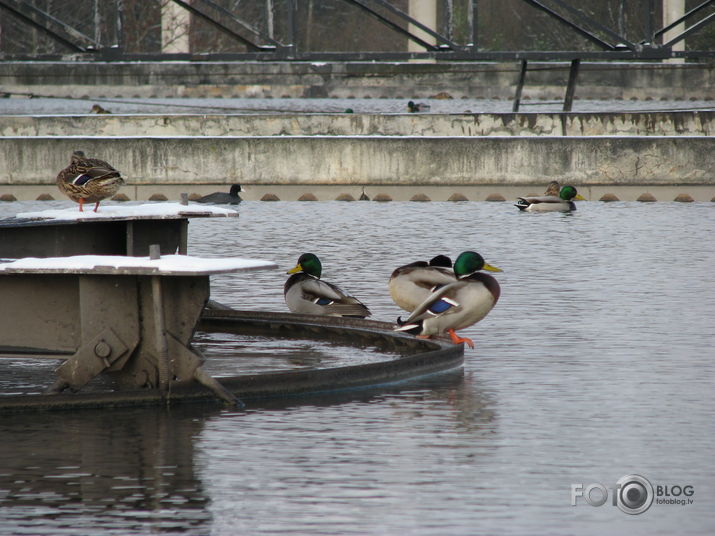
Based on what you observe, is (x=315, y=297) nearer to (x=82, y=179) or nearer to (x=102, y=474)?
(x=82, y=179)

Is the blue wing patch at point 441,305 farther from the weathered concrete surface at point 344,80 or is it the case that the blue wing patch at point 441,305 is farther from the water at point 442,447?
the weathered concrete surface at point 344,80

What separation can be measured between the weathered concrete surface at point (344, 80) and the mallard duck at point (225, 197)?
19.6m

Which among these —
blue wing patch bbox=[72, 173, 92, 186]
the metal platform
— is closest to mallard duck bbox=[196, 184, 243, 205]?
the metal platform

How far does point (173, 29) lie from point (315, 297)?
143ft

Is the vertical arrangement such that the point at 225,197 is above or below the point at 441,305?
above

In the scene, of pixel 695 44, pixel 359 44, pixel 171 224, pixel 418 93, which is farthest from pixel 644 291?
pixel 359 44

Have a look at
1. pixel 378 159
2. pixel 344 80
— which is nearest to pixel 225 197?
pixel 378 159

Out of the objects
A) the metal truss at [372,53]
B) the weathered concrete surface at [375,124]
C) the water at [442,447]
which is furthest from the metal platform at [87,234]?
the weathered concrete surface at [375,124]

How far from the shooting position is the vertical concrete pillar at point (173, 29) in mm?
54156

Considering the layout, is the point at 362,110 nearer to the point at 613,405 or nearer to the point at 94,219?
the point at 94,219

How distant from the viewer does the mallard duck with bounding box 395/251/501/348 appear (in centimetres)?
1035

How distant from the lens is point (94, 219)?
36.0ft

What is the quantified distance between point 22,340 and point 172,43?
4780 centimetres

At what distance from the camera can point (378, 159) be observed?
89.3 feet
